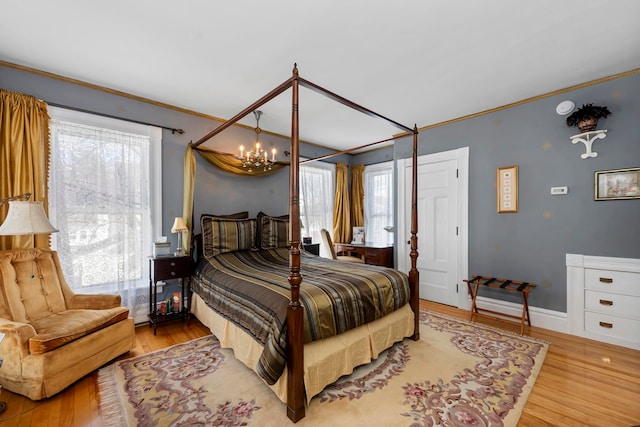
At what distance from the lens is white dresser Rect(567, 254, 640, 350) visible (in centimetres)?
264

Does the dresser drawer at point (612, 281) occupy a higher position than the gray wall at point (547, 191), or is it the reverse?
the gray wall at point (547, 191)

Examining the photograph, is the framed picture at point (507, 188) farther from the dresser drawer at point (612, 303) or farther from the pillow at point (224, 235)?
the pillow at point (224, 235)

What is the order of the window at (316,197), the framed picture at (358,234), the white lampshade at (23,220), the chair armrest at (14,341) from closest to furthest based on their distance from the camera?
the chair armrest at (14,341) → the white lampshade at (23,220) → the window at (316,197) → the framed picture at (358,234)

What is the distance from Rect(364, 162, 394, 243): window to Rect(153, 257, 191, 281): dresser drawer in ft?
11.5

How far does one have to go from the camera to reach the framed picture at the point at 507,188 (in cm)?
336

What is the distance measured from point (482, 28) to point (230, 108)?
9.24ft

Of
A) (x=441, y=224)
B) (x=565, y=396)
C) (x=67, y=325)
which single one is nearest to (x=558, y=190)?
(x=441, y=224)

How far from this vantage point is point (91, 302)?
98.5 inches

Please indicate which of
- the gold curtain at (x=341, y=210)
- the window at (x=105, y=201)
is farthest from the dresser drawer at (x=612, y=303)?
the window at (x=105, y=201)

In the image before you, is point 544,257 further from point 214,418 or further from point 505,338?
point 214,418

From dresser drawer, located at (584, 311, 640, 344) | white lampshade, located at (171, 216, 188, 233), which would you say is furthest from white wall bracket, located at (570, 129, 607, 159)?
white lampshade, located at (171, 216, 188, 233)

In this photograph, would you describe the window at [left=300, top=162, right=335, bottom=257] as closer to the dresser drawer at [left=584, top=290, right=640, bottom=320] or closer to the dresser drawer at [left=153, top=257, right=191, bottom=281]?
the dresser drawer at [left=153, top=257, right=191, bottom=281]

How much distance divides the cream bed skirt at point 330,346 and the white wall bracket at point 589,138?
250 centimetres

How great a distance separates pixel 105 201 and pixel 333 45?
113 inches
